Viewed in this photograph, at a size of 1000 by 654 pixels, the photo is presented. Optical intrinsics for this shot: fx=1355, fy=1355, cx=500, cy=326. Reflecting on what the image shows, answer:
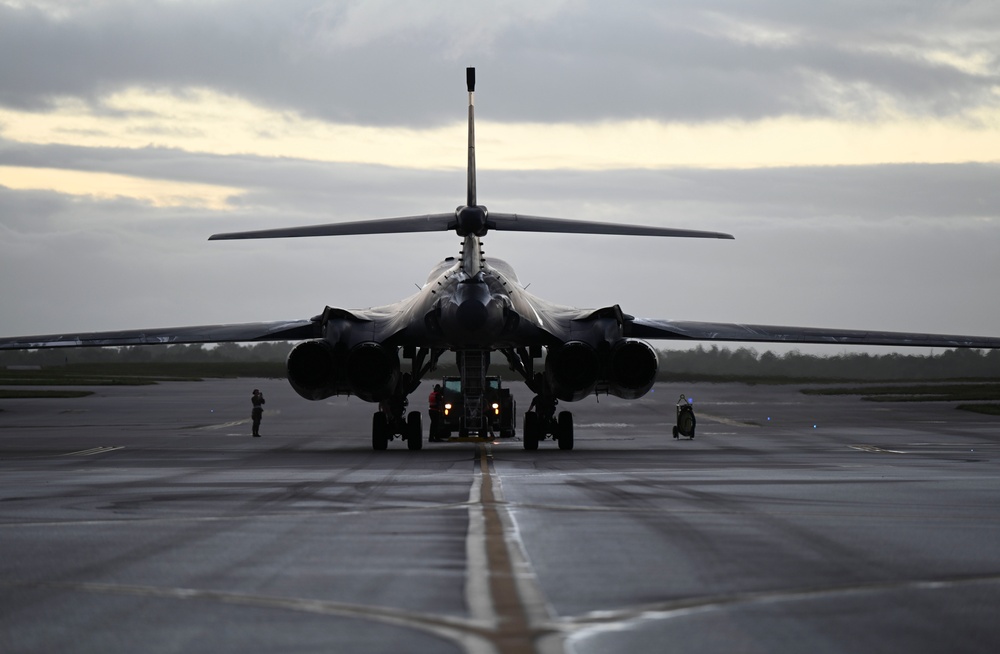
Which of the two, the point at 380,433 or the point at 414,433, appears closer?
the point at 414,433

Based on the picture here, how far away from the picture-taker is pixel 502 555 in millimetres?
9062

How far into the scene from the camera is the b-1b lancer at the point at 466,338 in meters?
25.6

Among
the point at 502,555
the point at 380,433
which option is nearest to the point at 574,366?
the point at 380,433

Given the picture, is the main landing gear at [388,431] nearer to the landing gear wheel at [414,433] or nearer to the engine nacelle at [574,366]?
the landing gear wheel at [414,433]

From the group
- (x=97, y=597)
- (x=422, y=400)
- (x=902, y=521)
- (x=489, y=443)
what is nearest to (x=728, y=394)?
(x=422, y=400)

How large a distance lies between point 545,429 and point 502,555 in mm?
18562

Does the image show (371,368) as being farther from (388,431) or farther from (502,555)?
(502,555)

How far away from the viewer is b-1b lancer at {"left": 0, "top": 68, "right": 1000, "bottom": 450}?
2562 cm

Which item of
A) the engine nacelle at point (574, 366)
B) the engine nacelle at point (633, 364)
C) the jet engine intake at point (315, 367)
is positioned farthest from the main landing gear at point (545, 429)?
the jet engine intake at point (315, 367)

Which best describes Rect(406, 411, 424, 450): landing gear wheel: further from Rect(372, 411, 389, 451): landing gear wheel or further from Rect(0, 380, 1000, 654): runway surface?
Rect(0, 380, 1000, 654): runway surface

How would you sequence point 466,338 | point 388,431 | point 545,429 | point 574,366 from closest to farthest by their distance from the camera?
point 466,338
point 574,366
point 388,431
point 545,429

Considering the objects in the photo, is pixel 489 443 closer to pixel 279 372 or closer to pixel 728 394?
pixel 728 394

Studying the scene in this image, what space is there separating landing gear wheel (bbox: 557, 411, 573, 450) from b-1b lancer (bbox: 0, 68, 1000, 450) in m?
0.02

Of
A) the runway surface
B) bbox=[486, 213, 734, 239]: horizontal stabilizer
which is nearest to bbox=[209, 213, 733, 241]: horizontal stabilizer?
bbox=[486, 213, 734, 239]: horizontal stabilizer
